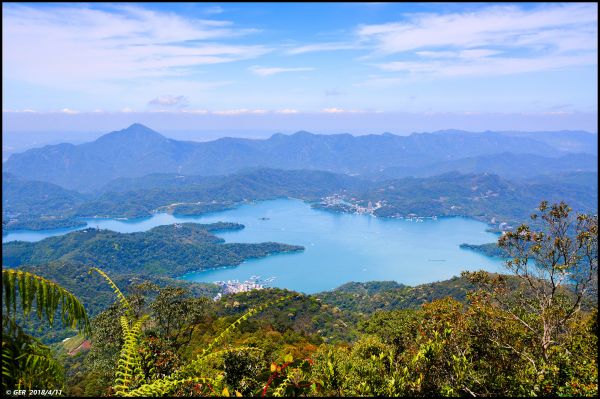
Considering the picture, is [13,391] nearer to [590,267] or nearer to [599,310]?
[599,310]

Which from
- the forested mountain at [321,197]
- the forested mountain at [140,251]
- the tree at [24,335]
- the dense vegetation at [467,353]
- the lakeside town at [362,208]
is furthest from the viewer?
the forested mountain at [321,197]

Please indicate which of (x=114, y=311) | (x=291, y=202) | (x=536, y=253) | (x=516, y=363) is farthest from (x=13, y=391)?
(x=291, y=202)

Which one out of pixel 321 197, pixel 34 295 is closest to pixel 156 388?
pixel 34 295

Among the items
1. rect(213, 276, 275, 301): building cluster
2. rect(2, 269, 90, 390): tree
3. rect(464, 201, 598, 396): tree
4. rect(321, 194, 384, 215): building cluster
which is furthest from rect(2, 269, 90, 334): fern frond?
rect(321, 194, 384, 215): building cluster

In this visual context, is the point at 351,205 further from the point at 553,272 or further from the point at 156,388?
the point at 156,388

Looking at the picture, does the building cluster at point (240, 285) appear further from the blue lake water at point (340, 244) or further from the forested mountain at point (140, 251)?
the forested mountain at point (140, 251)

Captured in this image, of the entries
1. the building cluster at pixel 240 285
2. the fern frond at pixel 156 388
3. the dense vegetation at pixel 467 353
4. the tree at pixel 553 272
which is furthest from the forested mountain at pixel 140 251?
the fern frond at pixel 156 388
